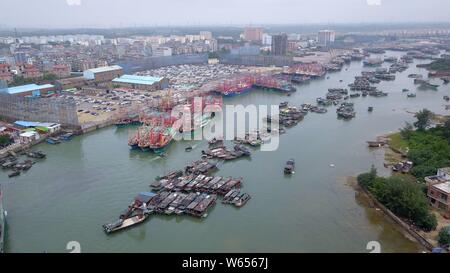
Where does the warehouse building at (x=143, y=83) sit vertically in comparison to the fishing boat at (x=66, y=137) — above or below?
above

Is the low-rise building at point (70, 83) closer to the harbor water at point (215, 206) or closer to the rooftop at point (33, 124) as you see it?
the rooftop at point (33, 124)

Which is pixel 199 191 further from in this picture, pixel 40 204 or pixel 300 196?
pixel 40 204

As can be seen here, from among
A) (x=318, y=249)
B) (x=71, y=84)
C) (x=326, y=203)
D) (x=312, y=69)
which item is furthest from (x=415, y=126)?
(x=71, y=84)

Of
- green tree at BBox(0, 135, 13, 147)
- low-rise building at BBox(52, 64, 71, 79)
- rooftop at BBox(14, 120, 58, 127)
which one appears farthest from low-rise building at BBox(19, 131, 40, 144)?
low-rise building at BBox(52, 64, 71, 79)

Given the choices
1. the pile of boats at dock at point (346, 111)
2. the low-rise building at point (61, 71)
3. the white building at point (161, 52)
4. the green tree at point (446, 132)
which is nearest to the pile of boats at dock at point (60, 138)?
the pile of boats at dock at point (346, 111)

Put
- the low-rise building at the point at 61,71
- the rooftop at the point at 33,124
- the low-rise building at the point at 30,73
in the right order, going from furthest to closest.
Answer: the low-rise building at the point at 61,71
the low-rise building at the point at 30,73
the rooftop at the point at 33,124

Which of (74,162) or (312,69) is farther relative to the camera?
(312,69)

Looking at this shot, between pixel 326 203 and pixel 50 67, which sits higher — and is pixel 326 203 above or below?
below
